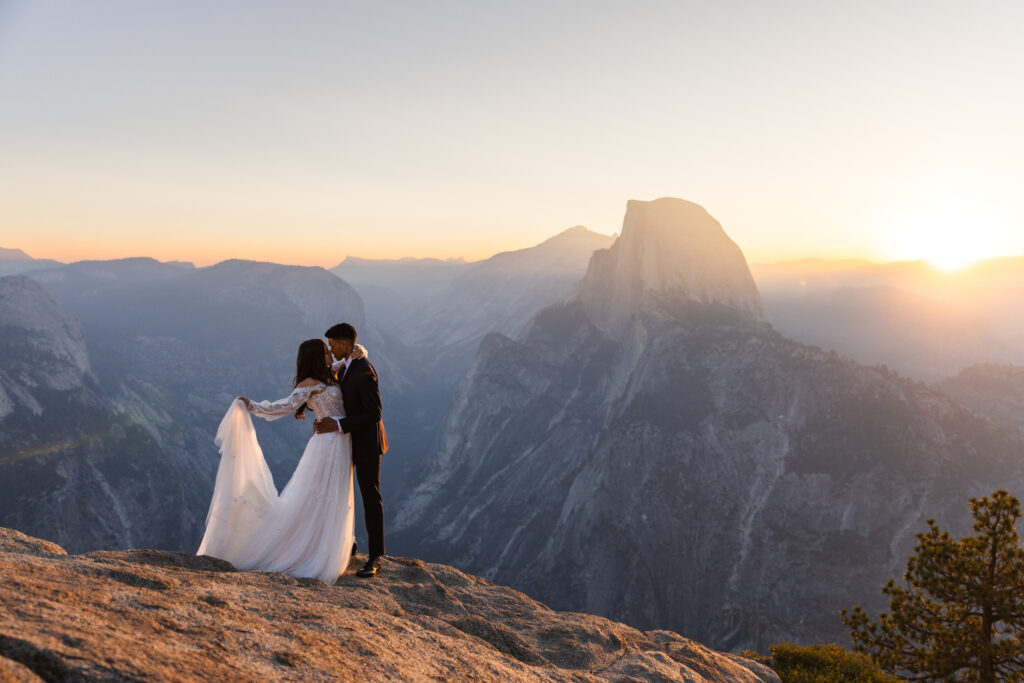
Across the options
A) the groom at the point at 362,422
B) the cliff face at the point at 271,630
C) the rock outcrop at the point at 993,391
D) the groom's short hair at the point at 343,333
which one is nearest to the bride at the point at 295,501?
the groom at the point at 362,422

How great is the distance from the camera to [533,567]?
7444 cm

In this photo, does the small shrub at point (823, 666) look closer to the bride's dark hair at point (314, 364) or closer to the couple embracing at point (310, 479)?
the couple embracing at point (310, 479)

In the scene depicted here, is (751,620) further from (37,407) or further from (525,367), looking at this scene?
(37,407)

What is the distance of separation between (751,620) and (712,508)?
39.4ft

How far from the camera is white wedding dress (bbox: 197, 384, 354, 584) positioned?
8156mm

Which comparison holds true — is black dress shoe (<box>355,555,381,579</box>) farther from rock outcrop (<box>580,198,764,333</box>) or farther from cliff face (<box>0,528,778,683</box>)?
rock outcrop (<box>580,198,764,333</box>)

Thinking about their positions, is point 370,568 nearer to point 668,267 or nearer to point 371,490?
point 371,490

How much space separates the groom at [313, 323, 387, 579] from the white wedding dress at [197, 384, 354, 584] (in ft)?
0.54

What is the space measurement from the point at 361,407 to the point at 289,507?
1.80 meters

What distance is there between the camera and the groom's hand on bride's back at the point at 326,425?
8414 mm

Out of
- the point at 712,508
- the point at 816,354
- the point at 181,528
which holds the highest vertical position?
the point at 816,354

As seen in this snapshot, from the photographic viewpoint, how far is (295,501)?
8.25m

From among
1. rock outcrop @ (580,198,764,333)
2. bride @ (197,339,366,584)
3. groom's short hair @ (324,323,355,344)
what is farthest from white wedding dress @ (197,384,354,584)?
rock outcrop @ (580,198,764,333)

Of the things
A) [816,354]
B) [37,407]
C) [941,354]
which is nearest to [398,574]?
[816,354]
